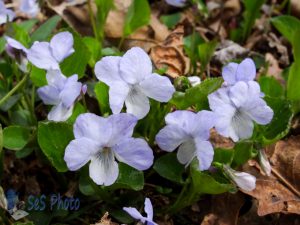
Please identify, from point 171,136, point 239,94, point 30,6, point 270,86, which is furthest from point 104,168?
point 30,6

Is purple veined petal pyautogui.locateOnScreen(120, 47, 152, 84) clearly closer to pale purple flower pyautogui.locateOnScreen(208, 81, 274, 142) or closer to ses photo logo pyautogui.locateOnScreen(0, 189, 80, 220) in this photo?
pale purple flower pyautogui.locateOnScreen(208, 81, 274, 142)

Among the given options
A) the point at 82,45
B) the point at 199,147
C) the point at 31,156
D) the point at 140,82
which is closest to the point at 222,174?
the point at 199,147

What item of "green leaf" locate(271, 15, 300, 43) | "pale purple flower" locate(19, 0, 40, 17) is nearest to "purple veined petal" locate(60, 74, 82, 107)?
"pale purple flower" locate(19, 0, 40, 17)

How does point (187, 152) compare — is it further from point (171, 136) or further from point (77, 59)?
point (77, 59)

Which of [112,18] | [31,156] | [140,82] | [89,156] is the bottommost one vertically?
[31,156]

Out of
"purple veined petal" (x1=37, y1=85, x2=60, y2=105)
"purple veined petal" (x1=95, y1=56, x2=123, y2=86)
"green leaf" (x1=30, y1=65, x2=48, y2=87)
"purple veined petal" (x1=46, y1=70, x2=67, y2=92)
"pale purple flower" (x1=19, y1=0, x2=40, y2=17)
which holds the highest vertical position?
"purple veined petal" (x1=95, y1=56, x2=123, y2=86)

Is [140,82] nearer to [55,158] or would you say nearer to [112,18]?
[55,158]
